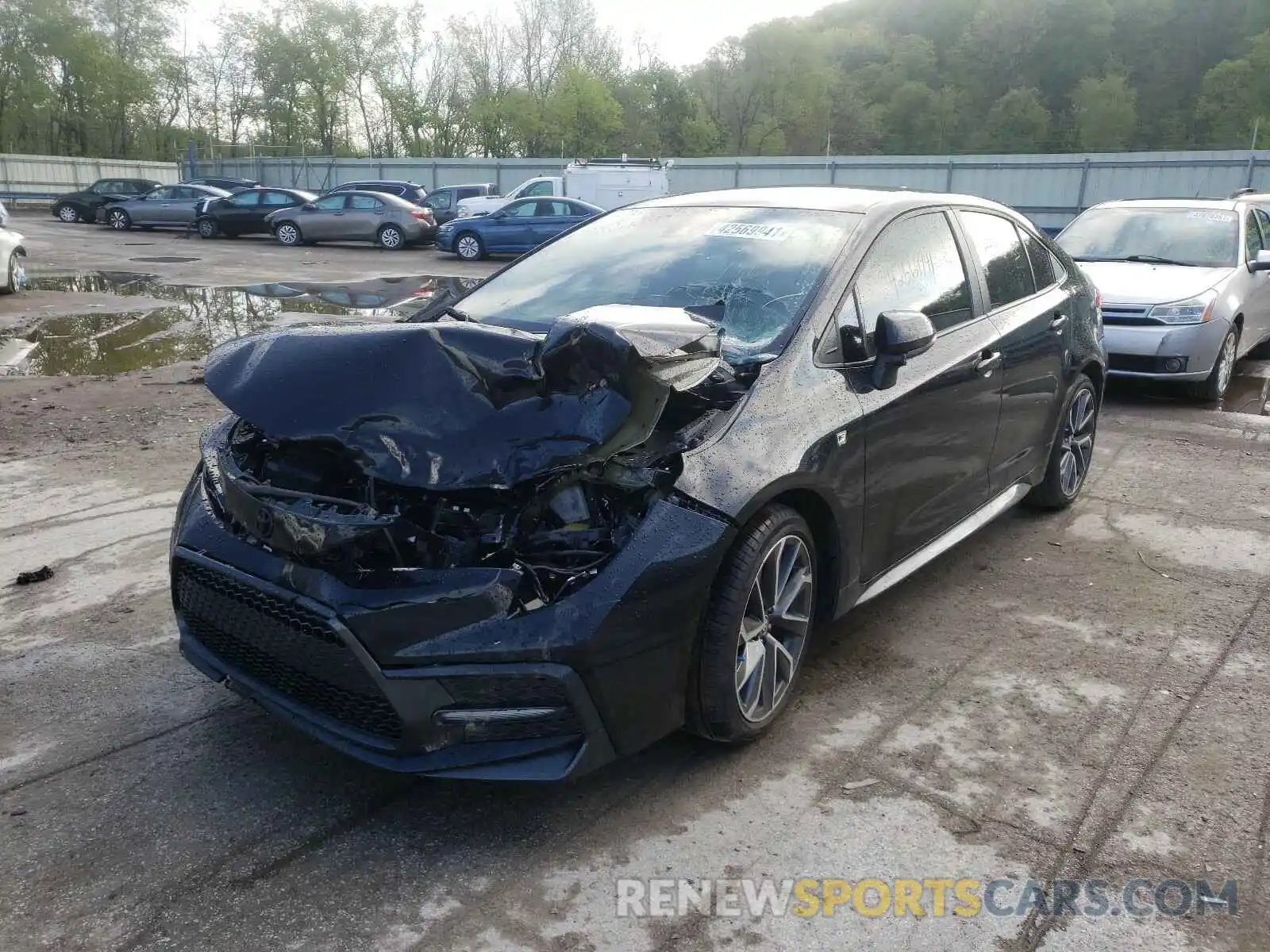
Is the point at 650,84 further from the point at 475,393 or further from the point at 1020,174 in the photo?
the point at 475,393

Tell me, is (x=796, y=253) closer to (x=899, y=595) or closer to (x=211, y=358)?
(x=899, y=595)

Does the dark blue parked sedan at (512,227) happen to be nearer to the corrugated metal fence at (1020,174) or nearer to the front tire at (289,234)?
the corrugated metal fence at (1020,174)

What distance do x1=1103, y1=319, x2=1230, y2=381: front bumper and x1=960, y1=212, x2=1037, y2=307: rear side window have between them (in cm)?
359

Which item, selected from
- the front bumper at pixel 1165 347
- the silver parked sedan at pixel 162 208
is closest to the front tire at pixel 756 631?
the front bumper at pixel 1165 347

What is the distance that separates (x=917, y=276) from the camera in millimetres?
4020

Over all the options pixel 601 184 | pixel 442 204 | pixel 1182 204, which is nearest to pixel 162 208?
pixel 442 204

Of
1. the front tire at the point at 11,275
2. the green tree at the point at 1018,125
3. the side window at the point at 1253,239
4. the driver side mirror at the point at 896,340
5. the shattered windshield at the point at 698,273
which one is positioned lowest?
the front tire at the point at 11,275

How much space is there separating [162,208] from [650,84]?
169 ft

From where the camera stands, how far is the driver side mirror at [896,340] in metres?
3.47

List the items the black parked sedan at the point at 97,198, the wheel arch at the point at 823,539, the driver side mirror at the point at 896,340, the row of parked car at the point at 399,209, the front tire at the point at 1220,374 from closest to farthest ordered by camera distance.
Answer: the wheel arch at the point at 823,539, the driver side mirror at the point at 896,340, the front tire at the point at 1220,374, the row of parked car at the point at 399,209, the black parked sedan at the point at 97,198

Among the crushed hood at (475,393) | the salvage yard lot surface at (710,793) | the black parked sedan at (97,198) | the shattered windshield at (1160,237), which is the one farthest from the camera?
the black parked sedan at (97,198)

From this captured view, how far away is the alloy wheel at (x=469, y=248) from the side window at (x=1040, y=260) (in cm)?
1847

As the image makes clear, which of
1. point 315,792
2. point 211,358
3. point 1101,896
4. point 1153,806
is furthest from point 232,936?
point 1153,806

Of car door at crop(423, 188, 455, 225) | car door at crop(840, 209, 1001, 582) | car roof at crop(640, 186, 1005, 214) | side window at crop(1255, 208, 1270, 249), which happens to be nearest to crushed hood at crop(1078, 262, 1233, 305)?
side window at crop(1255, 208, 1270, 249)
